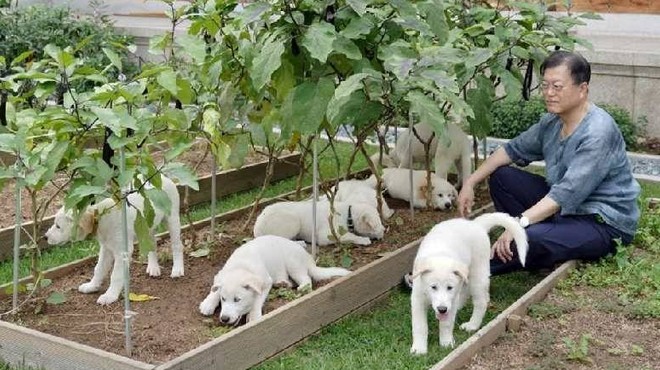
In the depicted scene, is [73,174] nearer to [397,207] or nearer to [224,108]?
[224,108]

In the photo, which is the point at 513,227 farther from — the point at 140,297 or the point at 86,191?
the point at 86,191

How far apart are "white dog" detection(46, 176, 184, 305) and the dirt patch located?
170 cm

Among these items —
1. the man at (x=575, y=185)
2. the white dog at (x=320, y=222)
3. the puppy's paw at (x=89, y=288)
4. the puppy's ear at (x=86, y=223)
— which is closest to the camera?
the puppy's ear at (x=86, y=223)

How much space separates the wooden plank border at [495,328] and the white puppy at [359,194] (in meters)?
1.45

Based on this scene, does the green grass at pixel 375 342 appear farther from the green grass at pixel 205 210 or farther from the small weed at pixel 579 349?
the green grass at pixel 205 210

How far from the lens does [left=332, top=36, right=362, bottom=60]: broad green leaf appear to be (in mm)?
4566

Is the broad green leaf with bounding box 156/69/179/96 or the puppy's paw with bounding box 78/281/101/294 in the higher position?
the broad green leaf with bounding box 156/69/179/96

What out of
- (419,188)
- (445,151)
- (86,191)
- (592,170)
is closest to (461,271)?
(592,170)

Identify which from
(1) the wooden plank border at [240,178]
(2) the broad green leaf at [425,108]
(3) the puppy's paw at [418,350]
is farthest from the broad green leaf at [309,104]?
(1) the wooden plank border at [240,178]

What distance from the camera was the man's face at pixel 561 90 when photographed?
16.8 feet

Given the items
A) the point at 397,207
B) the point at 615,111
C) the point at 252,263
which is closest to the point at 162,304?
the point at 252,263

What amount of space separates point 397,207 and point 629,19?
5.19 metres

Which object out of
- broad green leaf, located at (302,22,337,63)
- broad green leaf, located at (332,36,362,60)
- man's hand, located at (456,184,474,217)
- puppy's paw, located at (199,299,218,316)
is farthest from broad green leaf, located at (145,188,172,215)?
man's hand, located at (456,184,474,217)

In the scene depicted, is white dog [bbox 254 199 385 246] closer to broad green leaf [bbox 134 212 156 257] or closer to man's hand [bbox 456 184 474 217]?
man's hand [bbox 456 184 474 217]
